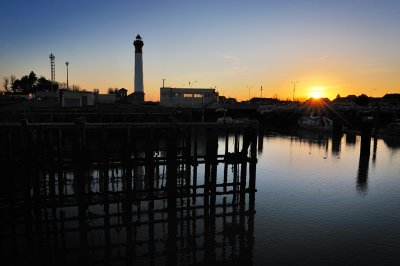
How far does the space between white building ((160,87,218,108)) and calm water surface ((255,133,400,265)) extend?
4904 centimetres

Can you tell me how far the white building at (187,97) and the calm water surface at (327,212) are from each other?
49039mm

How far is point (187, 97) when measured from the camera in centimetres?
8312

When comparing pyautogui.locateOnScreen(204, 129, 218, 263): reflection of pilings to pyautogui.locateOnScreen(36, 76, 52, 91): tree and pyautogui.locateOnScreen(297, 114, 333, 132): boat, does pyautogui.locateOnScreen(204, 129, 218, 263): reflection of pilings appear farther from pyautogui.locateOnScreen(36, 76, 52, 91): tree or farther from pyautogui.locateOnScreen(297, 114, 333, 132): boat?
pyautogui.locateOnScreen(36, 76, 52, 91): tree

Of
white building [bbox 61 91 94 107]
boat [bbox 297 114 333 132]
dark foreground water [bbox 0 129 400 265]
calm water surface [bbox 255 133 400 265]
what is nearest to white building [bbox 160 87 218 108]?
boat [bbox 297 114 333 132]

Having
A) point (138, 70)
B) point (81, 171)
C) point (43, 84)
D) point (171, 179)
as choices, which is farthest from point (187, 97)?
point (81, 171)

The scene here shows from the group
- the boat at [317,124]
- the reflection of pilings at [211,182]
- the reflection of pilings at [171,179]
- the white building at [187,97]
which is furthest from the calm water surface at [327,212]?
the white building at [187,97]

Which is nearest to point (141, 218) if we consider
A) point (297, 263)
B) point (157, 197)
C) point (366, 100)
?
point (157, 197)

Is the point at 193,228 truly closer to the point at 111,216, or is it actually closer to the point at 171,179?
the point at 171,179

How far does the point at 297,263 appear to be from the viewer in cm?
1193

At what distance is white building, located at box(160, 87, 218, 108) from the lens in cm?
8112

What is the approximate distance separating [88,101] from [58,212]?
43183 millimetres

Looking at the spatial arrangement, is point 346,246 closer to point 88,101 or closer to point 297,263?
point 297,263

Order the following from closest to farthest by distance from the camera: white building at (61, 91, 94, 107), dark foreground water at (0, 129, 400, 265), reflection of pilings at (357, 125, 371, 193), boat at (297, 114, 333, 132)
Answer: dark foreground water at (0, 129, 400, 265) → reflection of pilings at (357, 125, 371, 193) → white building at (61, 91, 94, 107) → boat at (297, 114, 333, 132)

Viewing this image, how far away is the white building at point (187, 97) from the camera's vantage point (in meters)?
81.1
